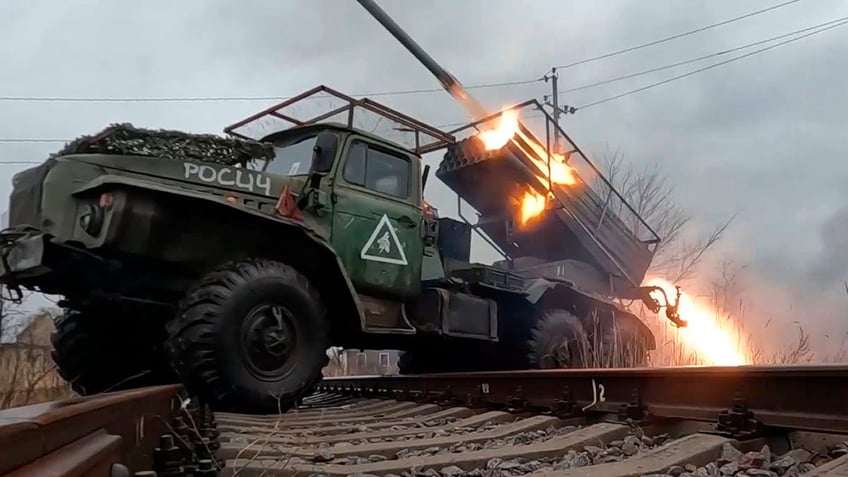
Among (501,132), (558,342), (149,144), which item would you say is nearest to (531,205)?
(501,132)

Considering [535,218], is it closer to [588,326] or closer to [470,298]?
[588,326]

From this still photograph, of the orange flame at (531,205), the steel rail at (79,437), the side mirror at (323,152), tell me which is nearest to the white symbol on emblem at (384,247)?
the side mirror at (323,152)

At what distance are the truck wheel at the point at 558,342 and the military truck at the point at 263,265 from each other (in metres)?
0.02

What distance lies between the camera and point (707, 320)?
30.6 feet

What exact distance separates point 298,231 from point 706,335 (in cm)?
642

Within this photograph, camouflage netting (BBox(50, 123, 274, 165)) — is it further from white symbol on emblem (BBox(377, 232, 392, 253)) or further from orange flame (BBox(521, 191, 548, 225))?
orange flame (BBox(521, 191, 548, 225))

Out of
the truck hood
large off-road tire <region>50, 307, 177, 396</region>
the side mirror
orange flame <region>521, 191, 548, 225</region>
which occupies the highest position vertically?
orange flame <region>521, 191, 548, 225</region>

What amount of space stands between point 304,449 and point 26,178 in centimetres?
310

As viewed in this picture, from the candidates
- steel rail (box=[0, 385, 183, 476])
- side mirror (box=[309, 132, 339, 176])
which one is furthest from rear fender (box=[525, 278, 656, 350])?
steel rail (box=[0, 385, 183, 476])

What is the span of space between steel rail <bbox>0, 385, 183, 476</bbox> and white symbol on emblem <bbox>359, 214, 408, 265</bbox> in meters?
3.37

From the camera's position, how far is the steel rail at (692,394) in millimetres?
2588

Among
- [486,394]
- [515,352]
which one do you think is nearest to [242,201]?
[486,394]

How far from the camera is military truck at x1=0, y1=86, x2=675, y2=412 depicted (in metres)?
4.14

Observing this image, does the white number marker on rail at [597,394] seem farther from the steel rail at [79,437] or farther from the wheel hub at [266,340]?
the steel rail at [79,437]
